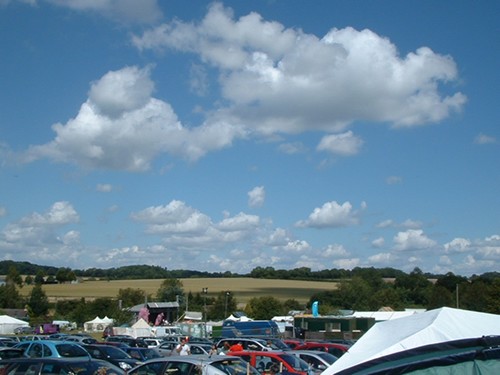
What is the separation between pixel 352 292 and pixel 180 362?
301 feet

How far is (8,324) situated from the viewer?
74.8 m

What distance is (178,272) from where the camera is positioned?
543 feet

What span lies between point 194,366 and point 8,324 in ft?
219

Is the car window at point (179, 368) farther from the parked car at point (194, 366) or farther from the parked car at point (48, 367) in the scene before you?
the parked car at point (48, 367)

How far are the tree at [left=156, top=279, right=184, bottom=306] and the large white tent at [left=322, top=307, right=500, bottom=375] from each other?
9754 centimetres

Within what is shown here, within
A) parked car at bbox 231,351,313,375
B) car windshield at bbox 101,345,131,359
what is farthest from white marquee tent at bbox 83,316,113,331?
A: parked car at bbox 231,351,313,375

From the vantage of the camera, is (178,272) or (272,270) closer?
(272,270)

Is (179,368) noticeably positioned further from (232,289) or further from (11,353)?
(232,289)

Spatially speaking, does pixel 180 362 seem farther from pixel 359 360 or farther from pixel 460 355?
pixel 460 355

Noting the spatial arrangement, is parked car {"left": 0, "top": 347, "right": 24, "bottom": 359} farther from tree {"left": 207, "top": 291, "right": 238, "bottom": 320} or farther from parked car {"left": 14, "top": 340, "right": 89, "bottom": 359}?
tree {"left": 207, "top": 291, "right": 238, "bottom": 320}

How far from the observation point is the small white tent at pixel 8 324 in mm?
74294

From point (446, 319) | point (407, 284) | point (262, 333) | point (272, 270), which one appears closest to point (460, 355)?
point (446, 319)

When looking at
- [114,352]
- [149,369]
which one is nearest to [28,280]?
[114,352]

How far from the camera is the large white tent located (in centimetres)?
814
